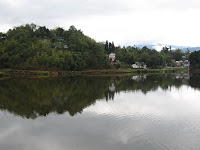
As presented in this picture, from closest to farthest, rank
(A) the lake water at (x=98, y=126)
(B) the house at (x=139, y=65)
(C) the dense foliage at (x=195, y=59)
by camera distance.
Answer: (A) the lake water at (x=98, y=126) → (B) the house at (x=139, y=65) → (C) the dense foliage at (x=195, y=59)

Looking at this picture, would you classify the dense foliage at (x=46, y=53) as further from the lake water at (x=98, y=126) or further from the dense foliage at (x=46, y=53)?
the lake water at (x=98, y=126)

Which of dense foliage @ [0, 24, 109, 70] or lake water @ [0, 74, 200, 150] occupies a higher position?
dense foliage @ [0, 24, 109, 70]

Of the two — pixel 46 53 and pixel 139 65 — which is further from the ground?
pixel 46 53

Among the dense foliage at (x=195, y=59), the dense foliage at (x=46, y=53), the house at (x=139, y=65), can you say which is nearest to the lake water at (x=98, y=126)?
the dense foliage at (x=46, y=53)

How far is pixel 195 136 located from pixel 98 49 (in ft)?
207

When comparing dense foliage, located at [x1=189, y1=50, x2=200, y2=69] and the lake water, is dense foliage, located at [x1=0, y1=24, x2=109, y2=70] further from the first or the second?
the lake water

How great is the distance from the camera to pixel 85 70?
65.8 meters

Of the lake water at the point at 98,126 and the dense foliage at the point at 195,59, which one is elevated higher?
the dense foliage at the point at 195,59

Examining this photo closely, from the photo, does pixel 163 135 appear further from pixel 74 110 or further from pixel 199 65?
pixel 199 65

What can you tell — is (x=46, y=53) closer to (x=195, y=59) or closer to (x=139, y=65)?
(x=139, y=65)

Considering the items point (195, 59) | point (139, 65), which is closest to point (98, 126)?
point (139, 65)

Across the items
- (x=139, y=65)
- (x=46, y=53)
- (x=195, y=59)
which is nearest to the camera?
(x=46, y=53)

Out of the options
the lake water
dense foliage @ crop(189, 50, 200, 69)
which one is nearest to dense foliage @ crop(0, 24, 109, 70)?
dense foliage @ crop(189, 50, 200, 69)

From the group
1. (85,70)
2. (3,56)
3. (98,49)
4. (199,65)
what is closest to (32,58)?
(3,56)
